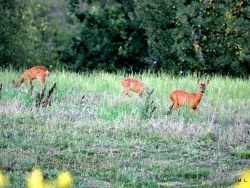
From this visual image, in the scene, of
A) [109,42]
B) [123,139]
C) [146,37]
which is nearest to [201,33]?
[146,37]

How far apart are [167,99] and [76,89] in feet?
7.97

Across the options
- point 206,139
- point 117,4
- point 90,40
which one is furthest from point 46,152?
point 117,4

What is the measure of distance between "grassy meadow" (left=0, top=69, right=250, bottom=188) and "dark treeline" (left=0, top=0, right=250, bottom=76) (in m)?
6.58

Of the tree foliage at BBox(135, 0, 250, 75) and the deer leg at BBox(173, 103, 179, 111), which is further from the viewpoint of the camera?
the tree foliage at BBox(135, 0, 250, 75)

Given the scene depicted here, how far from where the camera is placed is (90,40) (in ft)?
87.8

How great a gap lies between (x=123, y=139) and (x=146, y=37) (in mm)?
16325

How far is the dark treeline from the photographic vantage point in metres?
22.1

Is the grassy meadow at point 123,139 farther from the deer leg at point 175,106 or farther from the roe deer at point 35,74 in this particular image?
the roe deer at point 35,74

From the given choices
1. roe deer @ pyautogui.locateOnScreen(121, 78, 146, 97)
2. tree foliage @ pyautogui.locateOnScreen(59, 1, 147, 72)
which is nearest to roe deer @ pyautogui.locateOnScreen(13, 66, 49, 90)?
roe deer @ pyautogui.locateOnScreen(121, 78, 146, 97)

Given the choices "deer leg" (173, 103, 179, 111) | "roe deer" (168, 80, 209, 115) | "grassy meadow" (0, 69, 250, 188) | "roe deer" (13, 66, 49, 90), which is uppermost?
"roe deer" (13, 66, 49, 90)

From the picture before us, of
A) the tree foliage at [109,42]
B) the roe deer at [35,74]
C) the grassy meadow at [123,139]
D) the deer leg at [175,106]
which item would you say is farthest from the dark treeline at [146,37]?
the deer leg at [175,106]

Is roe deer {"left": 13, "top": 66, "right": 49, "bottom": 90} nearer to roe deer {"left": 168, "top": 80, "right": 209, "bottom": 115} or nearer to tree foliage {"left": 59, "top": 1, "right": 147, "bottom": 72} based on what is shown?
roe deer {"left": 168, "top": 80, "right": 209, "bottom": 115}

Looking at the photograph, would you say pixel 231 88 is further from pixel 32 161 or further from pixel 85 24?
pixel 85 24

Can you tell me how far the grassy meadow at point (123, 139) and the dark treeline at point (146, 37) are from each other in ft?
21.6
